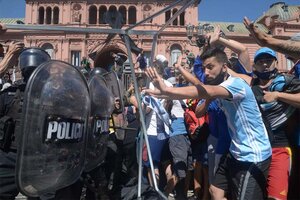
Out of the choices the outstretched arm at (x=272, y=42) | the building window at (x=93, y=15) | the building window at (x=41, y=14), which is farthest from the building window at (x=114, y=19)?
the building window at (x=41, y=14)

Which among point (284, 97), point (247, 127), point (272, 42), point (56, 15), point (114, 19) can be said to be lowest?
point (247, 127)

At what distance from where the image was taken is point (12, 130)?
283 cm

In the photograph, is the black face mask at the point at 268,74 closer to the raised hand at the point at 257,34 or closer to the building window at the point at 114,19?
the raised hand at the point at 257,34

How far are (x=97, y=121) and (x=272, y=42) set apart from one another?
65.6 inches

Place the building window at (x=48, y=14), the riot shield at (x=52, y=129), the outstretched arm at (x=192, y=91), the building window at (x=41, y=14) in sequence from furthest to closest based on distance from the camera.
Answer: the building window at (x=48, y=14), the building window at (x=41, y=14), the outstretched arm at (x=192, y=91), the riot shield at (x=52, y=129)

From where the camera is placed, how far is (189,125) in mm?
4828

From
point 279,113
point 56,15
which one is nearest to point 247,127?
point 279,113

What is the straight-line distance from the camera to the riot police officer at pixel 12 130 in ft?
8.87

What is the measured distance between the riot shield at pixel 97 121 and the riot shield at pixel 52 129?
1.26ft

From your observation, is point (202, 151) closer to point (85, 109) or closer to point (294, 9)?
point (85, 109)

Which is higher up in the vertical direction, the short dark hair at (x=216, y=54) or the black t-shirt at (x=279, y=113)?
the short dark hair at (x=216, y=54)

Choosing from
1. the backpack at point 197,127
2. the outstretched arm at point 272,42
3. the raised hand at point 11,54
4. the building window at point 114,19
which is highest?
the building window at point 114,19

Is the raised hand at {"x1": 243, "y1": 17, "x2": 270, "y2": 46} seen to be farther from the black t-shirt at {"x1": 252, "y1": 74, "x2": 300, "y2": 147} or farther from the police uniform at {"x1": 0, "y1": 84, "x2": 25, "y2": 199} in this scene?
the police uniform at {"x1": 0, "y1": 84, "x2": 25, "y2": 199}

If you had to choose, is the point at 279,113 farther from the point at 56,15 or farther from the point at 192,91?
the point at 56,15
